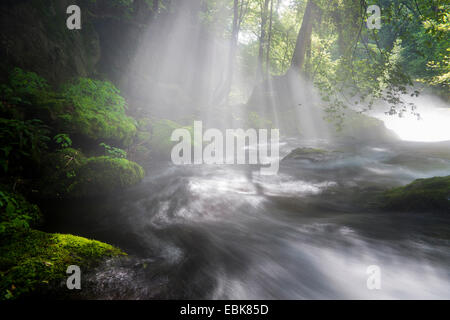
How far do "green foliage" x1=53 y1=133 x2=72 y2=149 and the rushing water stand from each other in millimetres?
1583

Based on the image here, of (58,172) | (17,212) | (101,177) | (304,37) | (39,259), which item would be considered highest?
(304,37)

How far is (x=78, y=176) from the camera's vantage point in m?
4.82

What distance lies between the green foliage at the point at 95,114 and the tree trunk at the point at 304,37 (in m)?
14.5

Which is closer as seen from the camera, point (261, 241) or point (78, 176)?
point (261, 241)

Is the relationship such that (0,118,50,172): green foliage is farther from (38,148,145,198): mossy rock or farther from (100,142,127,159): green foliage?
(100,142,127,159): green foliage

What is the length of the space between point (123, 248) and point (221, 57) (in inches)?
869

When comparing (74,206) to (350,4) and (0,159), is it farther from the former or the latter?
(350,4)

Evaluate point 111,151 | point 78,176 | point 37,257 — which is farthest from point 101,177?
point 37,257

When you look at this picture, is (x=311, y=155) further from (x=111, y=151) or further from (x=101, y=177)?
(x=101, y=177)

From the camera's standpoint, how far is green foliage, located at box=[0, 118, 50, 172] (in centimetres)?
376

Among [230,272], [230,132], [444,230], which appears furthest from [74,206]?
[230,132]

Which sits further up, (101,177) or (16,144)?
(16,144)

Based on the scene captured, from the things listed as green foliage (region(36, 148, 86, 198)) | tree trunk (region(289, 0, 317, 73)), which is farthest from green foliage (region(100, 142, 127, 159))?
tree trunk (region(289, 0, 317, 73))

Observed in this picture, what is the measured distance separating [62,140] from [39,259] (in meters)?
3.99
